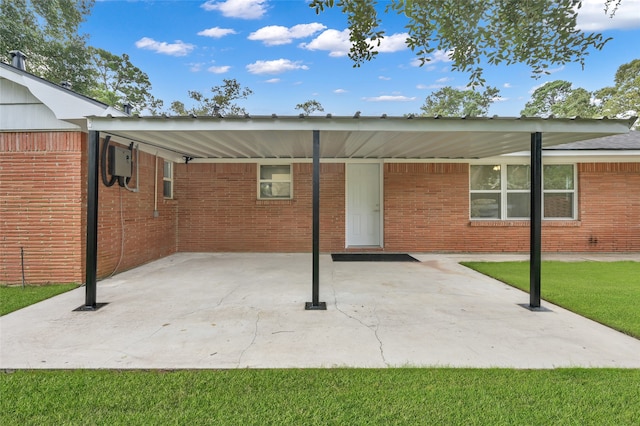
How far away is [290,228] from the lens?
29.9 ft

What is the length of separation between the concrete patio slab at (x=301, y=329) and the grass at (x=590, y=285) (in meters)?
0.34

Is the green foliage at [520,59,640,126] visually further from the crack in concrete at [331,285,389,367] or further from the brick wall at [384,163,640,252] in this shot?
the crack in concrete at [331,285,389,367]

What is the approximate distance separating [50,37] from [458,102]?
34.0 m

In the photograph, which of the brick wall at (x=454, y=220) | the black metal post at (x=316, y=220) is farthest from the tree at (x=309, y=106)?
the black metal post at (x=316, y=220)

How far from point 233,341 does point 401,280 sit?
11.8 feet

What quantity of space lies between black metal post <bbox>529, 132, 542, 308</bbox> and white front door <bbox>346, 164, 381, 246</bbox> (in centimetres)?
495

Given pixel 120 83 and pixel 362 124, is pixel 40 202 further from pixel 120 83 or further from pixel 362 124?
pixel 120 83

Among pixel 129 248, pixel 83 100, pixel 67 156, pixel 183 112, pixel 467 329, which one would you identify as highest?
pixel 183 112

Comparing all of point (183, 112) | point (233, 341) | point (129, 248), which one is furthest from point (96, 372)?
point (183, 112)

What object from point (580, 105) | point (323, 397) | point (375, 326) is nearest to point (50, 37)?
point (375, 326)

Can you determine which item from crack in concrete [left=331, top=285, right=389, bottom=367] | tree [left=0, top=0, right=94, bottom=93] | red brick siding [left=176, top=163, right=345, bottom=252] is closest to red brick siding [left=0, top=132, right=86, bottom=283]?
red brick siding [left=176, top=163, right=345, bottom=252]

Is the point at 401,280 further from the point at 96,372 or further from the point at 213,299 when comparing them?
the point at 96,372

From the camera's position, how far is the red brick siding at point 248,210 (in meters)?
9.05

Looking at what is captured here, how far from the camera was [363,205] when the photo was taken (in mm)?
9352
